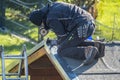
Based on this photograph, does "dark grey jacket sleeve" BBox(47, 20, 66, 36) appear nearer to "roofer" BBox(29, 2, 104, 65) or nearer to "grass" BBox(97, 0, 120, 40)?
"roofer" BBox(29, 2, 104, 65)

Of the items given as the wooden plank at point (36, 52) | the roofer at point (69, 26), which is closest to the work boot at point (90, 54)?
the roofer at point (69, 26)

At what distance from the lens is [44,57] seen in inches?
404

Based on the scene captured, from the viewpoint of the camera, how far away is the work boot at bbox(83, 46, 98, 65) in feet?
28.8

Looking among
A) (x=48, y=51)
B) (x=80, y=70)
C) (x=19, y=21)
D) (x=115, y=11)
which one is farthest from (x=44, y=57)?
(x=115, y=11)

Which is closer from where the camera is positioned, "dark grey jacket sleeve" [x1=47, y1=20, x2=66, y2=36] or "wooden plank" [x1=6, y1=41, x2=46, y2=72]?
"dark grey jacket sleeve" [x1=47, y1=20, x2=66, y2=36]

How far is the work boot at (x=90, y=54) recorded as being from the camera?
8773mm

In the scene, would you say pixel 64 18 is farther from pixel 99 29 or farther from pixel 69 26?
pixel 99 29

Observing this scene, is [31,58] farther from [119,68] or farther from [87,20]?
[119,68]

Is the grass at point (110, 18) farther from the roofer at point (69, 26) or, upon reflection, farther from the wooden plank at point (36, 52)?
the roofer at point (69, 26)

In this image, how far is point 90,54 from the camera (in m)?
8.82

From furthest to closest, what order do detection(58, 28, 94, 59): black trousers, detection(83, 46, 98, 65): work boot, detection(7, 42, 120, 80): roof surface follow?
detection(58, 28, 94, 59): black trousers, detection(83, 46, 98, 65): work boot, detection(7, 42, 120, 80): roof surface

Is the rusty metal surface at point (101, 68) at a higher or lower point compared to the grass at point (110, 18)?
higher

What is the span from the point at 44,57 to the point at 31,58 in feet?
1.21

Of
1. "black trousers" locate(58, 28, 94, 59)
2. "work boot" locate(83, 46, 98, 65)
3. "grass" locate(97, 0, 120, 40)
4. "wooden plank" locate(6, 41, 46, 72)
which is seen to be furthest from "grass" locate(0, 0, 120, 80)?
"work boot" locate(83, 46, 98, 65)
